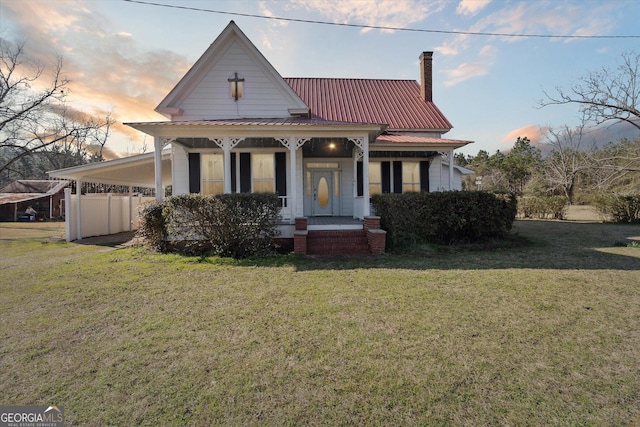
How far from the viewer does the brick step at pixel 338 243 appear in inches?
342

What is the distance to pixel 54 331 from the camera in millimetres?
3865

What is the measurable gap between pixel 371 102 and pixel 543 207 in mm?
12711

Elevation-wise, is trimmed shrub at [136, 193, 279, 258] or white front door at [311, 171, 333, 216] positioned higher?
white front door at [311, 171, 333, 216]

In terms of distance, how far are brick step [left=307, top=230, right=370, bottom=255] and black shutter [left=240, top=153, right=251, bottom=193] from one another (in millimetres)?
4134

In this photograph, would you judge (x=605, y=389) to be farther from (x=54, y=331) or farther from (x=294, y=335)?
(x=54, y=331)

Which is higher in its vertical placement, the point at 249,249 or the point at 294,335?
the point at 249,249

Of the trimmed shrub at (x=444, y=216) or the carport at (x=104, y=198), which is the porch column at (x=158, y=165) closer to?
the carport at (x=104, y=198)

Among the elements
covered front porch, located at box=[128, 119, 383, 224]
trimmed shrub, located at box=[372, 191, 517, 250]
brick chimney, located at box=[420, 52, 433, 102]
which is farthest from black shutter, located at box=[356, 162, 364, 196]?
brick chimney, located at box=[420, 52, 433, 102]

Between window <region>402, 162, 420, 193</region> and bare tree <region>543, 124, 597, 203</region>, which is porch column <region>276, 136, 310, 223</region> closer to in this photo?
window <region>402, 162, 420, 193</region>

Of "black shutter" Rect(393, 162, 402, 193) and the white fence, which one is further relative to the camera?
"black shutter" Rect(393, 162, 402, 193)

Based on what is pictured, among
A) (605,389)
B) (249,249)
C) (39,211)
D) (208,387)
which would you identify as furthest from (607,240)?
(39,211)

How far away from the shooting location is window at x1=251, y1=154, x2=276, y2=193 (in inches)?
467

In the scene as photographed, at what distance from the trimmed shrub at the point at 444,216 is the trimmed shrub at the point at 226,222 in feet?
11.2

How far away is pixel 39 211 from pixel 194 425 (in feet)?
125
